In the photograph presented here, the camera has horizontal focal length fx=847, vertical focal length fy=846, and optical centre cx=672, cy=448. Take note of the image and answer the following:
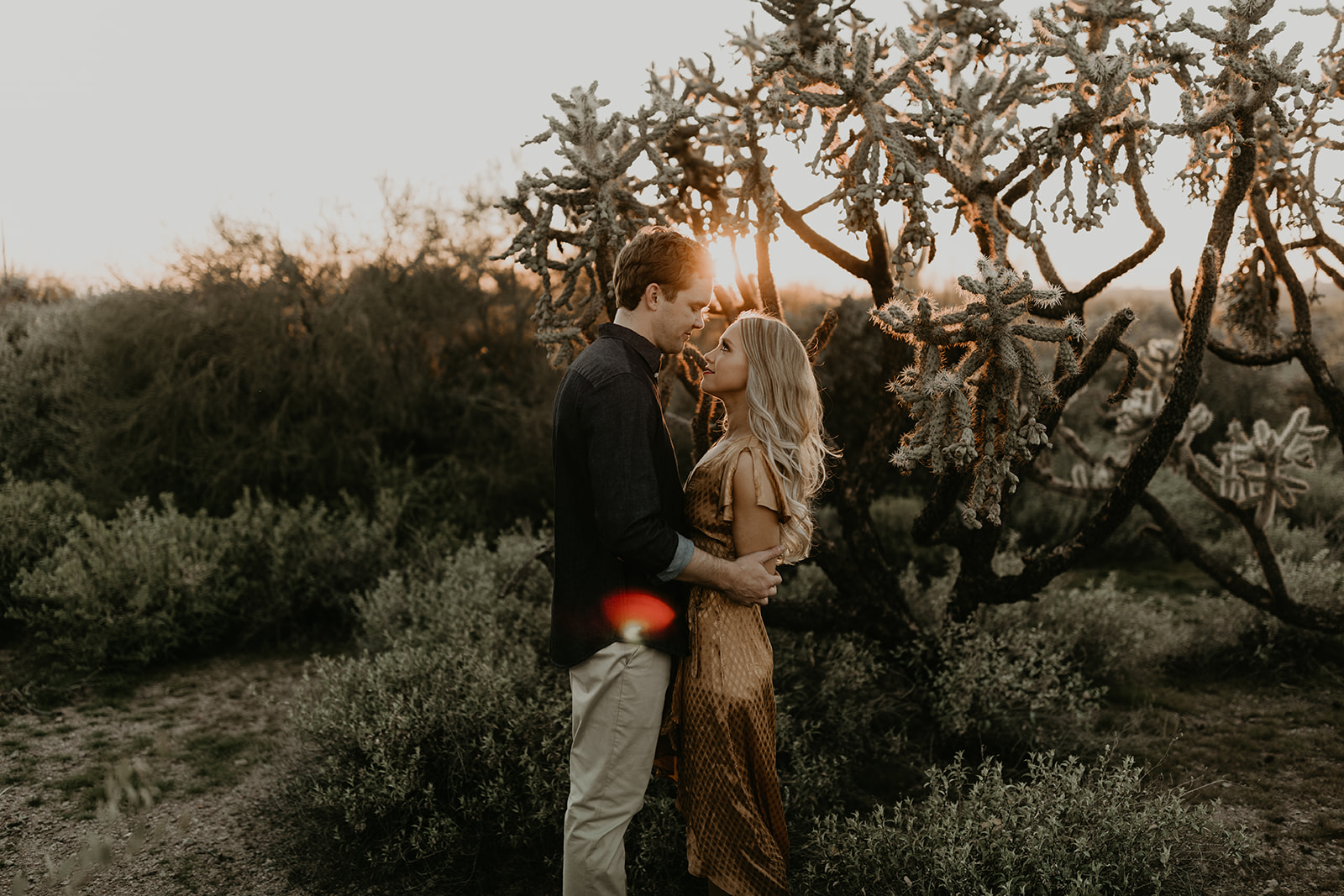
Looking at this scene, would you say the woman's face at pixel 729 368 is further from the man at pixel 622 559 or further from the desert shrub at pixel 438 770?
the desert shrub at pixel 438 770

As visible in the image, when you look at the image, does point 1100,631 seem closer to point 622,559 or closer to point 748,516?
point 748,516

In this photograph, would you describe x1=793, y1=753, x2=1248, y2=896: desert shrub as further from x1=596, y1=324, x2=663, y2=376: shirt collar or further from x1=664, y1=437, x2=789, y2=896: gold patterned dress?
x1=596, y1=324, x2=663, y2=376: shirt collar

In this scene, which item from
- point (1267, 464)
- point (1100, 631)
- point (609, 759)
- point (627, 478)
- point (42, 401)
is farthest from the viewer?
point (42, 401)

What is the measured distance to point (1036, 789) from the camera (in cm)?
311

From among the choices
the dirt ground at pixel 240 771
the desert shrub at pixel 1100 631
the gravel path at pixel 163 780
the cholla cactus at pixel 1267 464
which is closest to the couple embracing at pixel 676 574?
the gravel path at pixel 163 780

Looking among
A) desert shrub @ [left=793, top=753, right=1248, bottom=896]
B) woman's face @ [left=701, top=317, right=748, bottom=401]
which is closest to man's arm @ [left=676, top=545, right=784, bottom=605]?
woman's face @ [left=701, top=317, right=748, bottom=401]

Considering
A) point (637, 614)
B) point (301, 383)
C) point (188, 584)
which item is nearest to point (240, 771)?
point (188, 584)

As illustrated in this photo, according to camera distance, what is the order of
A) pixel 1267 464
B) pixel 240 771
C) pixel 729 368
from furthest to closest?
pixel 1267 464
pixel 240 771
pixel 729 368

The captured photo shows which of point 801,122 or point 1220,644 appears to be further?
point 1220,644

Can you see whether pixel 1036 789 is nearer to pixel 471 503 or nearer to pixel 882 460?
pixel 882 460

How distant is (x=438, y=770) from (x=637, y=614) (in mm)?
1820

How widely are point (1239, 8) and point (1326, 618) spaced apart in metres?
3.37

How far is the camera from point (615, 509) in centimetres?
233

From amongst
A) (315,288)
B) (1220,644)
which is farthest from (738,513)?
(315,288)
